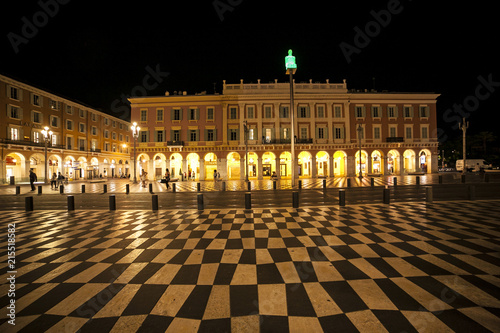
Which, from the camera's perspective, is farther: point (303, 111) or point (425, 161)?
Result: point (425, 161)

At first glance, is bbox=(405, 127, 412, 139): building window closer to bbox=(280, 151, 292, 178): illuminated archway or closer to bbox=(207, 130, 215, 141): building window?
bbox=(280, 151, 292, 178): illuminated archway

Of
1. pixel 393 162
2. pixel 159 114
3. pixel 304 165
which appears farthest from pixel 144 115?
pixel 393 162

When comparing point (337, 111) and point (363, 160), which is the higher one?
point (337, 111)

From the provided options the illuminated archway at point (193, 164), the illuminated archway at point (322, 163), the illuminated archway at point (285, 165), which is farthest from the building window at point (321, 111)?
the illuminated archway at point (193, 164)

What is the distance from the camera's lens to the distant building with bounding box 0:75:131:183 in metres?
29.4

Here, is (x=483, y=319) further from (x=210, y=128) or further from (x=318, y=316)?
(x=210, y=128)

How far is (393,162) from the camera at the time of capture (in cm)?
3672

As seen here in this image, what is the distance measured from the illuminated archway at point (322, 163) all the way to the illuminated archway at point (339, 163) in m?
1.27

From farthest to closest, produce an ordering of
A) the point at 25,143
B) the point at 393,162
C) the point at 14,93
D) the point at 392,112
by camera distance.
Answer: the point at 393,162 → the point at 392,112 → the point at 25,143 → the point at 14,93

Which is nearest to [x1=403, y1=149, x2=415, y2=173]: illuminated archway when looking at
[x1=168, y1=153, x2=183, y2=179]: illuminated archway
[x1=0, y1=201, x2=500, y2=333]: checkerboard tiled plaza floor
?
[x1=0, y1=201, x2=500, y2=333]: checkerboard tiled plaza floor

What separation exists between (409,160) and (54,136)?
2275 inches

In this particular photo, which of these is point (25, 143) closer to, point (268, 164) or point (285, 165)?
point (268, 164)

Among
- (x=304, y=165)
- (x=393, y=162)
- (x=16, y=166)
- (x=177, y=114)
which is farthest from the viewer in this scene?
(x=304, y=165)

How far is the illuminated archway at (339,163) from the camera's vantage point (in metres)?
35.0
